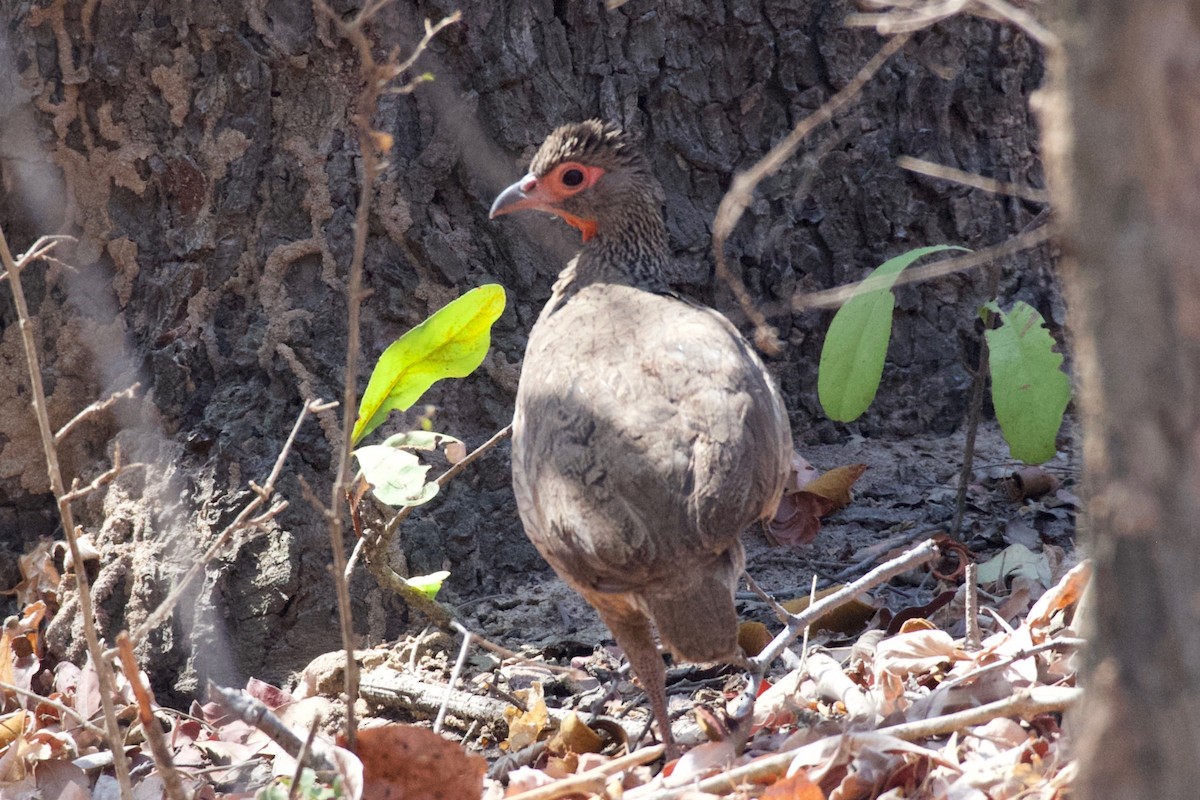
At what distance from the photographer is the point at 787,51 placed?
4.86 metres

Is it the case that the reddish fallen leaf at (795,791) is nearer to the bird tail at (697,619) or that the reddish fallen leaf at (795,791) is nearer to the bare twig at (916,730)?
the bare twig at (916,730)

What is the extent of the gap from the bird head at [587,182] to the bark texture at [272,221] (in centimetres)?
24

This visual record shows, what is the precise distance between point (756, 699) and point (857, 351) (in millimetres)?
1367

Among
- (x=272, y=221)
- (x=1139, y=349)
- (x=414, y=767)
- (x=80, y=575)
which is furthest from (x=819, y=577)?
(x=1139, y=349)

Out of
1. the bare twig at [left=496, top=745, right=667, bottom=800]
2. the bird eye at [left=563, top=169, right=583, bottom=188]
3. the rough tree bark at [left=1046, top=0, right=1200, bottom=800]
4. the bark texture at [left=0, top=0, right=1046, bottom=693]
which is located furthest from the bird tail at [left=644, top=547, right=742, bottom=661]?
the bird eye at [left=563, top=169, right=583, bottom=188]

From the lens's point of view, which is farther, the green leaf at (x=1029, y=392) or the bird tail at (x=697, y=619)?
the green leaf at (x=1029, y=392)

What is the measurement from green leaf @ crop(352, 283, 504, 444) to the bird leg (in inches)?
36.7

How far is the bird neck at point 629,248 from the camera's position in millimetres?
4508

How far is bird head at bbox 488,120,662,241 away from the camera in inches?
174

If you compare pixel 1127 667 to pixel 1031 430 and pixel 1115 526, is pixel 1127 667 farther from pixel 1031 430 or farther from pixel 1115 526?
pixel 1031 430

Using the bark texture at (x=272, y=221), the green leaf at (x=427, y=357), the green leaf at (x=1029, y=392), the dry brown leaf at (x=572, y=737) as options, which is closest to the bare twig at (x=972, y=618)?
the green leaf at (x=1029, y=392)

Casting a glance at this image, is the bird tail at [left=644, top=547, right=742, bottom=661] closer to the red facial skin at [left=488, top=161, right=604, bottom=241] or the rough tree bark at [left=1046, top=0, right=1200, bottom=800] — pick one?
the rough tree bark at [left=1046, top=0, right=1200, bottom=800]

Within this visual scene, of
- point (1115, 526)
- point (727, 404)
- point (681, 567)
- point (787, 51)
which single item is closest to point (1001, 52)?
point (787, 51)

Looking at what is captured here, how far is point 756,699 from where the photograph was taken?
11.2 feet
